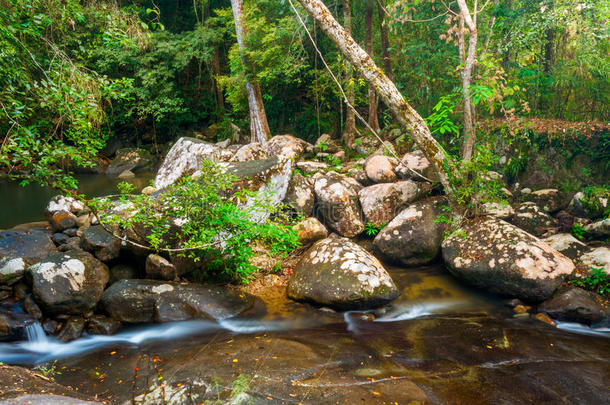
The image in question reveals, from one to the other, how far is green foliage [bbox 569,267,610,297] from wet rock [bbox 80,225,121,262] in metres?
6.62

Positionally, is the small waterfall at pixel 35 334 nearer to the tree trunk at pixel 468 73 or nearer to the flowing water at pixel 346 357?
the flowing water at pixel 346 357

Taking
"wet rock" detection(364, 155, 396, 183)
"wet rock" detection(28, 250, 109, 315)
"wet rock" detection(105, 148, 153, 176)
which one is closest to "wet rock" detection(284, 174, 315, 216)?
"wet rock" detection(364, 155, 396, 183)

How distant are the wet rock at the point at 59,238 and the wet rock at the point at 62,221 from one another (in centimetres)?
26

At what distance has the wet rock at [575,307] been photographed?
14.3 feet

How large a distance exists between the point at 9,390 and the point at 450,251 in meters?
5.43

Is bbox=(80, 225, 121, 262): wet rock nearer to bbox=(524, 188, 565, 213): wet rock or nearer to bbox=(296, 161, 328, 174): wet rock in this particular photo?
bbox=(296, 161, 328, 174): wet rock

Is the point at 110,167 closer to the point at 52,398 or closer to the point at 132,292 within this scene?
the point at 132,292

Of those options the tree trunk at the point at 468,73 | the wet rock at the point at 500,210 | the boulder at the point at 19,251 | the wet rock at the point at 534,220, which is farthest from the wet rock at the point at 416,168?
the boulder at the point at 19,251

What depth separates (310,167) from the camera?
8352mm

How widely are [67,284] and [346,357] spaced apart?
364 cm

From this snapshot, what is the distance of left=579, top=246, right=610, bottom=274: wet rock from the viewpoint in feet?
16.1

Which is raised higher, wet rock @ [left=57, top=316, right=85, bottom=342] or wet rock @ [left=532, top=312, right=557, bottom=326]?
wet rock @ [left=57, top=316, right=85, bottom=342]

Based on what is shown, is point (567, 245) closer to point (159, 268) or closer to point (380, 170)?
point (380, 170)

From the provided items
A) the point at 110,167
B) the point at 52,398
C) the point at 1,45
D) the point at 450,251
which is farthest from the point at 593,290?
the point at 110,167
